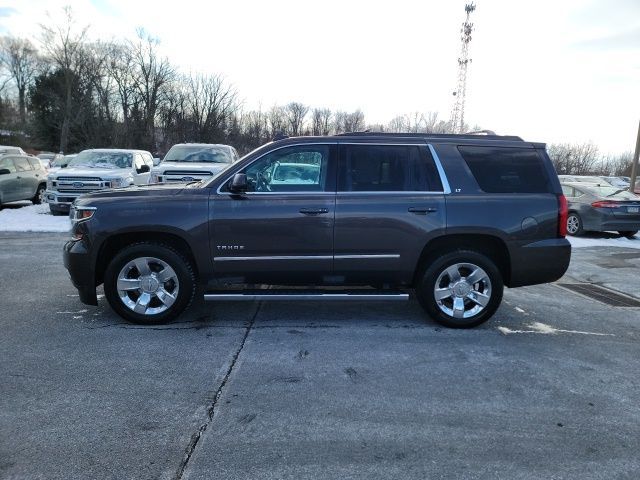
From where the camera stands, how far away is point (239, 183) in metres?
4.57

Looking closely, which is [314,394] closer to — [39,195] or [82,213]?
[82,213]

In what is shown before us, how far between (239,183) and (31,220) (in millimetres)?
10408

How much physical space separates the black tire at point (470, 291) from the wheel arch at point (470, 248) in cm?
9

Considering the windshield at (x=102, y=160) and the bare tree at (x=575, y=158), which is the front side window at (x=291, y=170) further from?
the bare tree at (x=575, y=158)

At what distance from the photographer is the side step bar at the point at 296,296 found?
4.70 metres

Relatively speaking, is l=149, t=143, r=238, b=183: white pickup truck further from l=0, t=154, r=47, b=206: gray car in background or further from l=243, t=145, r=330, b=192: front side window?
l=243, t=145, r=330, b=192: front side window

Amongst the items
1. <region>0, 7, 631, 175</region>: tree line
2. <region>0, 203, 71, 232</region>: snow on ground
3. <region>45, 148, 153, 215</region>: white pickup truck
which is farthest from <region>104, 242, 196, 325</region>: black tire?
<region>0, 7, 631, 175</region>: tree line

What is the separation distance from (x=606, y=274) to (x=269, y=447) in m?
7.49

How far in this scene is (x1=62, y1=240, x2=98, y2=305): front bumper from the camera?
4.73 meters

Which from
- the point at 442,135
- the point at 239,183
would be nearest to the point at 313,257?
the point at 239,183

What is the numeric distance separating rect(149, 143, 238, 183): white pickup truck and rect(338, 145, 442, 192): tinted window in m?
7.25

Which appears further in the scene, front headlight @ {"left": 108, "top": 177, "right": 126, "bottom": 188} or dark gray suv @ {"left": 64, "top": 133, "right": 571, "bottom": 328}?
front headlight @ {"left": 108, "top": 177, "right": 126, "bottom": 188}

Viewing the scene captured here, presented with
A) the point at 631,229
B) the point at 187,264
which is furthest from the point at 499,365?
the point at 631,229

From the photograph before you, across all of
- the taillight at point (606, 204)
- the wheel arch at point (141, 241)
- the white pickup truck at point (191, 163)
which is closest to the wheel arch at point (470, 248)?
the wheel arch at point (141, 241)
